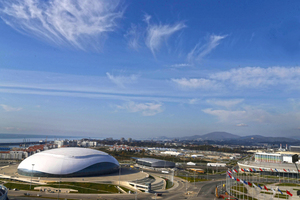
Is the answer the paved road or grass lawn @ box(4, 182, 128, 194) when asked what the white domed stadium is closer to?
grass lawn @ box(4, 182, 128, 194)

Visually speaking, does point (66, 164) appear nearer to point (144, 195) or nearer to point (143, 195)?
Result: point (143, 195)

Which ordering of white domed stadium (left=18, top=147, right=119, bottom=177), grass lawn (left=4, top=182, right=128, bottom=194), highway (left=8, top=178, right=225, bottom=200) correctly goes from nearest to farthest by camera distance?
highway (left=8, top=178, right=225, bottom=200) → grass lawn (left=4, top=182, right=128, bottom=194) → white domed stadium (left=18, top=147, right=119, bottom=177)

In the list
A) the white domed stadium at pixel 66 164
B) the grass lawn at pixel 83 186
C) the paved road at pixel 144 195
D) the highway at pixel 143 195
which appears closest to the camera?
the highway at pixel 143 195

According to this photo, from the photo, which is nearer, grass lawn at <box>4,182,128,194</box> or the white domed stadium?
grass lawn at <box>4,182,128,194</box>

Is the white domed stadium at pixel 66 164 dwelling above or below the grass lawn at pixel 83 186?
above

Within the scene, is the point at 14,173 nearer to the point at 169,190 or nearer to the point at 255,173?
the point at 169,190

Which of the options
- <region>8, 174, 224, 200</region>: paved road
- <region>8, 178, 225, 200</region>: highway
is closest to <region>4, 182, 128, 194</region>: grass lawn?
<region>8, 174, 224, 200</region>: paved road

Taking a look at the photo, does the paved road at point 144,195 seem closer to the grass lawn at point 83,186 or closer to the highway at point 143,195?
the highway at point 143,195

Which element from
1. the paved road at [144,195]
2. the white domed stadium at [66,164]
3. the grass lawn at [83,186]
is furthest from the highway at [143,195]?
the white domed stadium at [66,164]

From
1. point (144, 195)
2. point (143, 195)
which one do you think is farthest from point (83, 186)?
point (144, 195)

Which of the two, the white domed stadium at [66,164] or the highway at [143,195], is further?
the white domed stadium at [66,164]
